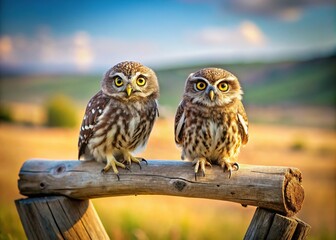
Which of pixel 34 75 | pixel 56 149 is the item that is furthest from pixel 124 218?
pixel 34 75

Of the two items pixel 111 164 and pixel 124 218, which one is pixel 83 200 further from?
pixel 124 218

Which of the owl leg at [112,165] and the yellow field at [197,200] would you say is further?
the yellow field at [197,200]

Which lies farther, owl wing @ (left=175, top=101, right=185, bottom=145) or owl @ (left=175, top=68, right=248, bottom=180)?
owl wing @ (left=175, top=101, right=185, bottom=145)

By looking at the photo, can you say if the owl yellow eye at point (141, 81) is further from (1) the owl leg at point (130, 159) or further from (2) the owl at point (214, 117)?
(1) the owl leg at point (130, 159)

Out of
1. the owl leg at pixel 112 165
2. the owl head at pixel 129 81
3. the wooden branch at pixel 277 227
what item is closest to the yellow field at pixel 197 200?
the owl leg at pixel 112 165

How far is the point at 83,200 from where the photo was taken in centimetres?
236

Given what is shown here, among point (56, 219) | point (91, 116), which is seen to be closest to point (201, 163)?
point (91, 116)

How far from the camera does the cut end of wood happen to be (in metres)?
1.86

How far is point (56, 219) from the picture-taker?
225 centimetres

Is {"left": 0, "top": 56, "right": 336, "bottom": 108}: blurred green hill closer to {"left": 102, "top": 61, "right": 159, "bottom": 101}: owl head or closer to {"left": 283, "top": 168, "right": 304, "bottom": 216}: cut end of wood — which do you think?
{"left": 102, "top": 61, "right": 159, "bottom": 101}: owl head

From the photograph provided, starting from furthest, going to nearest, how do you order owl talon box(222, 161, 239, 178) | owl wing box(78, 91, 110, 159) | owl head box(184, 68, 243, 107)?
owl wing box(78, 91, 110, 159) < owl head box(184, 68, 243, 107) < owl talon box(222, 161, 239, 178)

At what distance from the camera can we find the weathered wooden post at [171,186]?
1877 mm

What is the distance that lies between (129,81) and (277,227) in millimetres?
989

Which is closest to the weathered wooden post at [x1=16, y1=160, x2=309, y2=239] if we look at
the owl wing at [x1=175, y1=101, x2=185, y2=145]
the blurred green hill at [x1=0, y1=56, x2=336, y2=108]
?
the owl wing at [x1=175, y1=101, x2=185, y2=145]
